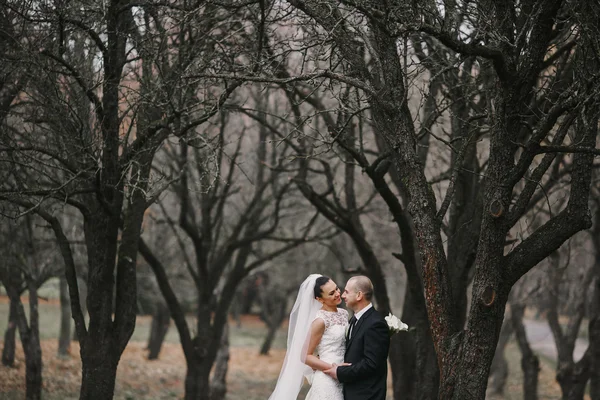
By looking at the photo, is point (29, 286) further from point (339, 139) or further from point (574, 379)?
point (574, 379)

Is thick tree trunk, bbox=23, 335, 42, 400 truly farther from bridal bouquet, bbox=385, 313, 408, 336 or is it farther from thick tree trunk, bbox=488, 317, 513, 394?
thick tree trunk, bbox=488, 317, 513, 394

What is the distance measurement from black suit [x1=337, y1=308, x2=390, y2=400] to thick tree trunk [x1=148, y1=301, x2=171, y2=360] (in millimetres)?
21021

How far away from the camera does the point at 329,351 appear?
305 inches

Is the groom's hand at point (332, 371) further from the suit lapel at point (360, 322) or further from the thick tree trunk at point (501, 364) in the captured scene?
the thick tree trunk at point (501, 364)

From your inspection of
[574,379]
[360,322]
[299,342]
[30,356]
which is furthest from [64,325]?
[360,322]

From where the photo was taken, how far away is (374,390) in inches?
288

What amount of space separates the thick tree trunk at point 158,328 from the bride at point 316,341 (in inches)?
798

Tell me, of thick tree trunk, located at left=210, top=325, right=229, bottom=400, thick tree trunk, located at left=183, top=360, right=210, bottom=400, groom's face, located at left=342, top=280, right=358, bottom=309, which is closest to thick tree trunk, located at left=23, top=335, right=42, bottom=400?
thick tree trunk, located at left=183, top=360, right=210, bottom=400

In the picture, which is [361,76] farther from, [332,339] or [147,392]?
[147,392]

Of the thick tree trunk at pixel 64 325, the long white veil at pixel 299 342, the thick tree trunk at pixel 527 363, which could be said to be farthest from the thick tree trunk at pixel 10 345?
the long white veil at pixel 299 342

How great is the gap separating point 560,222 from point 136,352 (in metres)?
25.3

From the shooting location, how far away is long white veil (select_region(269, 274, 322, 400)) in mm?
7891

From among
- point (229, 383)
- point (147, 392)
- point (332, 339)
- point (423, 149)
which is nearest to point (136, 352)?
point (229, 383)

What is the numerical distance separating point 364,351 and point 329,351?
585mm
